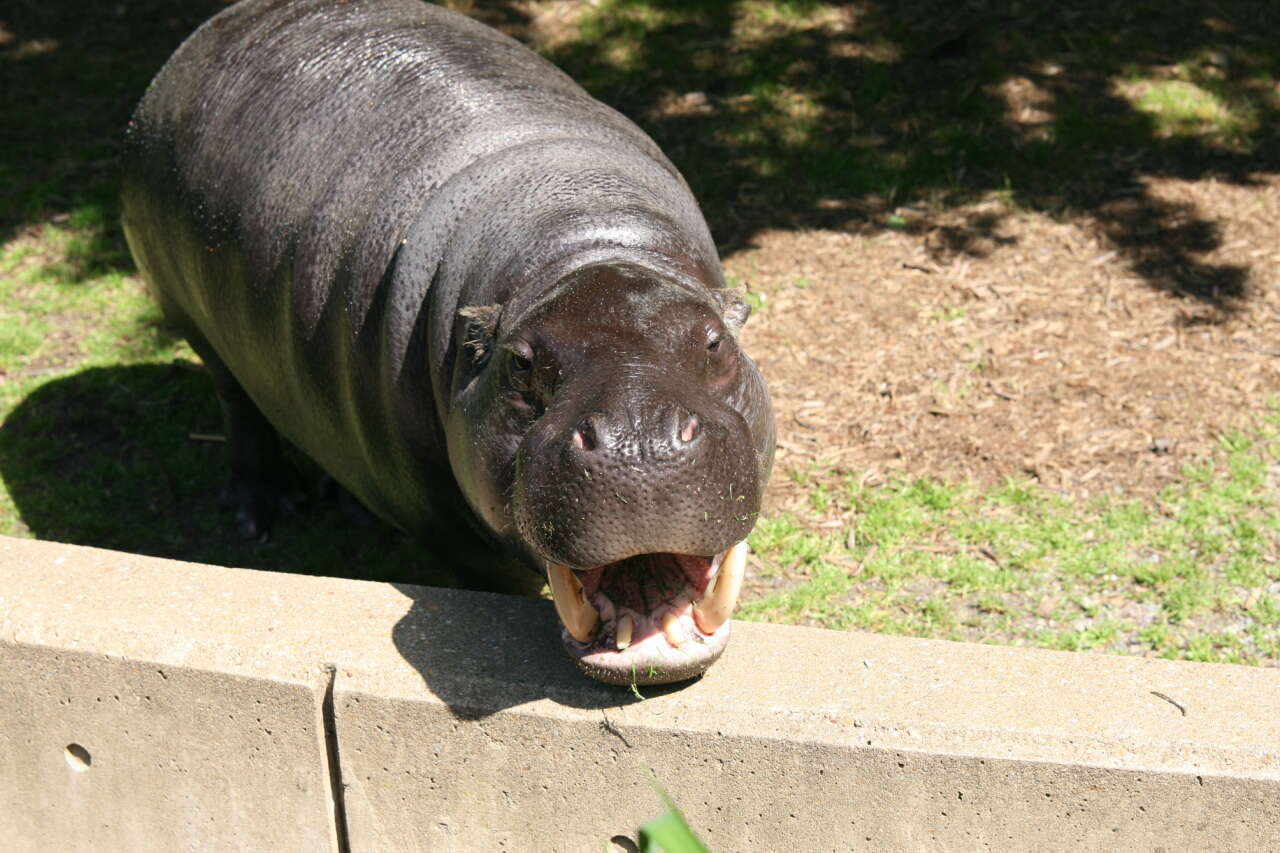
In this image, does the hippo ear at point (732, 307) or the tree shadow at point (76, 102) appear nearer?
the hippo ear at point (732, 307)

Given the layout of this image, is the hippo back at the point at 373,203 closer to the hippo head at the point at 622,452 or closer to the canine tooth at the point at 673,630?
the hippo head at the point at 622,452

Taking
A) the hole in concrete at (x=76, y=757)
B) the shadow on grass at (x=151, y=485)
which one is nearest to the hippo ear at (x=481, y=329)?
the shadow on grass at (x=151, y=485)

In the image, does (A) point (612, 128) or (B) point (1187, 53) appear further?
(B) point (1187, 53)

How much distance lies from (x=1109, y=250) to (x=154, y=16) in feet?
21.2

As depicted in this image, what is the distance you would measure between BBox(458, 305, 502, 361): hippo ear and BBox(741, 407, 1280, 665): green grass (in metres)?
1.69

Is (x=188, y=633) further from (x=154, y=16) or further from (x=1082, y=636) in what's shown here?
(x=154, y=16)

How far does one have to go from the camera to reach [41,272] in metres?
7.17

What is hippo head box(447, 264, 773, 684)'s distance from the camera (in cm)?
264

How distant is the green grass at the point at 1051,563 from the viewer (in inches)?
174

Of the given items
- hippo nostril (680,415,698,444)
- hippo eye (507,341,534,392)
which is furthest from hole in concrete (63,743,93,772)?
hippo nostril (680,415,698,444)

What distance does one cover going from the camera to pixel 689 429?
2678 mm

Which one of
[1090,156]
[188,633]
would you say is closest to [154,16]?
[1090,156]

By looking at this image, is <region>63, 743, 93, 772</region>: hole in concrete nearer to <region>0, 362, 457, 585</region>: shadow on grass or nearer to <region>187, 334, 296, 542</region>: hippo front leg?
<region>0, 362, 457, 585</region>: shadow on grass

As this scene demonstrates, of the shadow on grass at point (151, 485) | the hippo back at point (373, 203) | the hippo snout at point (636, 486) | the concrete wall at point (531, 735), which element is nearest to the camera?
the hippo snout at point (636, 486)
